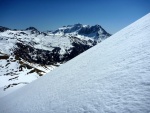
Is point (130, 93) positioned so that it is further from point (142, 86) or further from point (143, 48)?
point (143, 48)

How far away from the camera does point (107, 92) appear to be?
9.46m

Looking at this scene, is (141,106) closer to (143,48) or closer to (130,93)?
(130,93)

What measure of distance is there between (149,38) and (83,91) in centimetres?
702

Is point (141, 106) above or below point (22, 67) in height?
below

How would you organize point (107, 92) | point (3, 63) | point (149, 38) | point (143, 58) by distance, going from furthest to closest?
point (3, 63), point (149, 38), point (143, 58), point (107, 92)

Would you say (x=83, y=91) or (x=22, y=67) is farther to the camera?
(x=22, y=67)

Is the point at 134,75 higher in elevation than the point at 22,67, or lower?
lower

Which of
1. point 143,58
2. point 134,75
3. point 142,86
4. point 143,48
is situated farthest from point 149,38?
point 142,86

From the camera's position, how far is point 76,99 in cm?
1119

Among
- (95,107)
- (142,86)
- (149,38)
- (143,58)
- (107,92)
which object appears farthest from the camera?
(149,38)

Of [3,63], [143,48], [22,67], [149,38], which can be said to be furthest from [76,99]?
[3,63]

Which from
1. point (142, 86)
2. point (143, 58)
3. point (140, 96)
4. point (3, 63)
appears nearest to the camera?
point (140, 96)

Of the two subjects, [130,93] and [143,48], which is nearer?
[130,93]

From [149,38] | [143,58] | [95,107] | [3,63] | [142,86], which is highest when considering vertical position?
[3,63]
